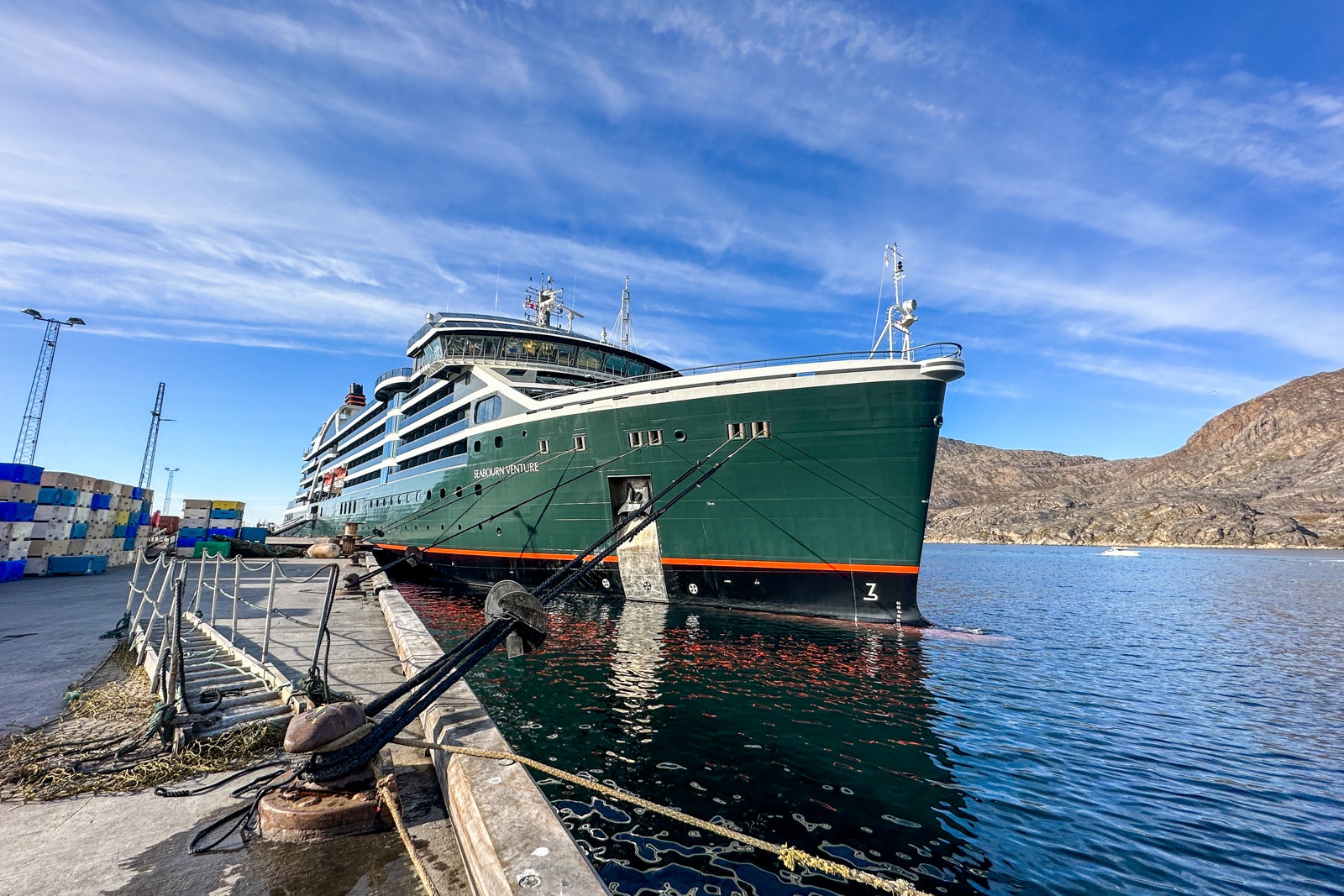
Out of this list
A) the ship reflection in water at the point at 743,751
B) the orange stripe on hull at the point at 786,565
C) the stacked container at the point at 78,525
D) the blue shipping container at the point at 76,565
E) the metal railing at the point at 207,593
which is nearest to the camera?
the ship reflection in water at the point at 743,751

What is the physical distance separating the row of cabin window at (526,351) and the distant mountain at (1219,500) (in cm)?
16241

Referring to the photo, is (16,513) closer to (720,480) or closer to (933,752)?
(720,480)

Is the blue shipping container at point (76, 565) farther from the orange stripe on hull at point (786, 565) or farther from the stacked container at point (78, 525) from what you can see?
the orange stripe on hull at point (786, 565)

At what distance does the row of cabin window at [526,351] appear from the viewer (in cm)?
2666

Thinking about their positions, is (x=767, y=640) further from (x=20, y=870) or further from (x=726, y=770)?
(x=20, y=870)

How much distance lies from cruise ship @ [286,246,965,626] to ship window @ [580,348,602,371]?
2.67 meters

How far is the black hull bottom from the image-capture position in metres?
15.7

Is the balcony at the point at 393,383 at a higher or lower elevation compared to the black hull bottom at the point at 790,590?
higher

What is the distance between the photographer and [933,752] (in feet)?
25.6

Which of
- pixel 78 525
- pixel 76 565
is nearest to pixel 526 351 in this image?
pixel 78 525

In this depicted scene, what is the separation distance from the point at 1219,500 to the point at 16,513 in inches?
8034

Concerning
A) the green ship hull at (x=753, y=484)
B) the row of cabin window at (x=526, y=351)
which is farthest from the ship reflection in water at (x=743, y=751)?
the row of cabin window at (x=526, y=351)

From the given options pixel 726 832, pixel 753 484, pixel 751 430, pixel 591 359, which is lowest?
pixel 726 832

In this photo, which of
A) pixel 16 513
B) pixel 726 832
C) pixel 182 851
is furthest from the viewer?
pixel 16 513
